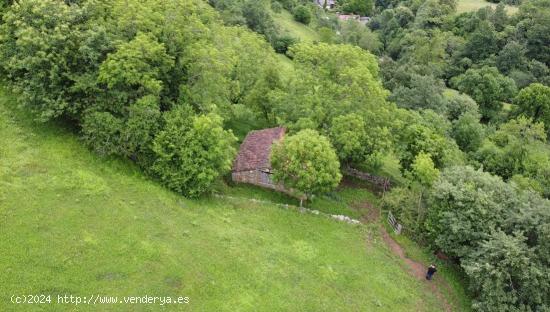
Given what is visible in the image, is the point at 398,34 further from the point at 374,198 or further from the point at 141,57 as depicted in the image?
the point at 141,57

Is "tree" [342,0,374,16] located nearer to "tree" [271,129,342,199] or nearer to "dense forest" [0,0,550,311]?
"dense forest" [0,0,550,311]

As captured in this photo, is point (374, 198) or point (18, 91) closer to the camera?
point (18, 91)

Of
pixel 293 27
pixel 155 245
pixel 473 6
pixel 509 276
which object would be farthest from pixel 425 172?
pixel 473 6

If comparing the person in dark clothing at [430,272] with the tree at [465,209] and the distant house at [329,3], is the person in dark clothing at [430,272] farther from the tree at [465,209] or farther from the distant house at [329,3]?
the distant house at [329,3]

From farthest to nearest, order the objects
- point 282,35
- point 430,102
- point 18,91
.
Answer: point 282,35 → point 430,102 → point 18,91

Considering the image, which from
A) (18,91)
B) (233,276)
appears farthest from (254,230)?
(18,91)

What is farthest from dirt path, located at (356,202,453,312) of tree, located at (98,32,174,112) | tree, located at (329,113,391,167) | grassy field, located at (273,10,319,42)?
grassy field, located at (273,10,319,42)

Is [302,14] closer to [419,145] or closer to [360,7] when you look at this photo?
[360,7]

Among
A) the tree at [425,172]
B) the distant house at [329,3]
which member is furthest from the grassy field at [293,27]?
the tree at [425,172]
